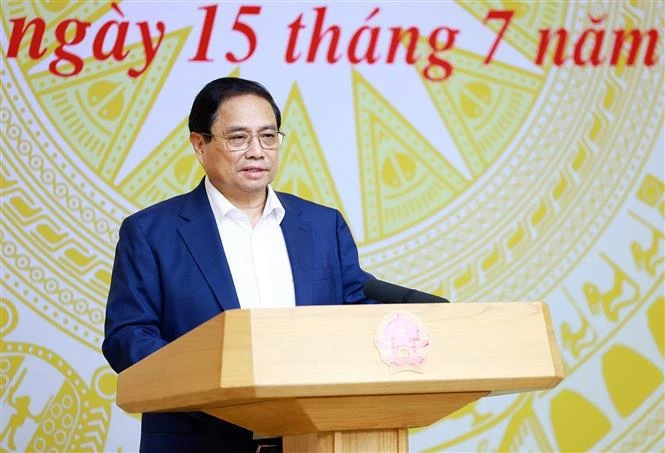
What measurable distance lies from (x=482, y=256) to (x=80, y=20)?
158 cm

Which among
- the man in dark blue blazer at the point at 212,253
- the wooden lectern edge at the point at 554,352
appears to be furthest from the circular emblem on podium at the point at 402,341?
the man in dark blue blazer at the point at 212,253

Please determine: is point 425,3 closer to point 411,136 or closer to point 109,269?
point 411,136

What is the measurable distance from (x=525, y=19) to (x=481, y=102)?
1.13 ft

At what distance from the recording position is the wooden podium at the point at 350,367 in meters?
1.52

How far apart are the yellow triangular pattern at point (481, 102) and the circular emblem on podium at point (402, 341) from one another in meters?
2.28

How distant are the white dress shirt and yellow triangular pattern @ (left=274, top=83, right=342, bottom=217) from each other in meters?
1.30

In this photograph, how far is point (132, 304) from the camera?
2160 millimetres

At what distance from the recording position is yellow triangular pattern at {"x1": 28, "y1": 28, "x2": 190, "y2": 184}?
3617 millimetres

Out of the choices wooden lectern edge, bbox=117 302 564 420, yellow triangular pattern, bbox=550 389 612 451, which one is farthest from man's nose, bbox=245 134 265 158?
yellow triangular pattern, bbox=550 389 612 451

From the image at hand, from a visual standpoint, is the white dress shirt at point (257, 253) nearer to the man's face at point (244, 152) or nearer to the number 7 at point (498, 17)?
the man's face at point (244, 152)

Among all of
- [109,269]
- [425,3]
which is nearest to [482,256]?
[425,3]

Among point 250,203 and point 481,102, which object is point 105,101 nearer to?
point 481,102

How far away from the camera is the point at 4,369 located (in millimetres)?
3566

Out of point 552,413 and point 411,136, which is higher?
point 411,136
